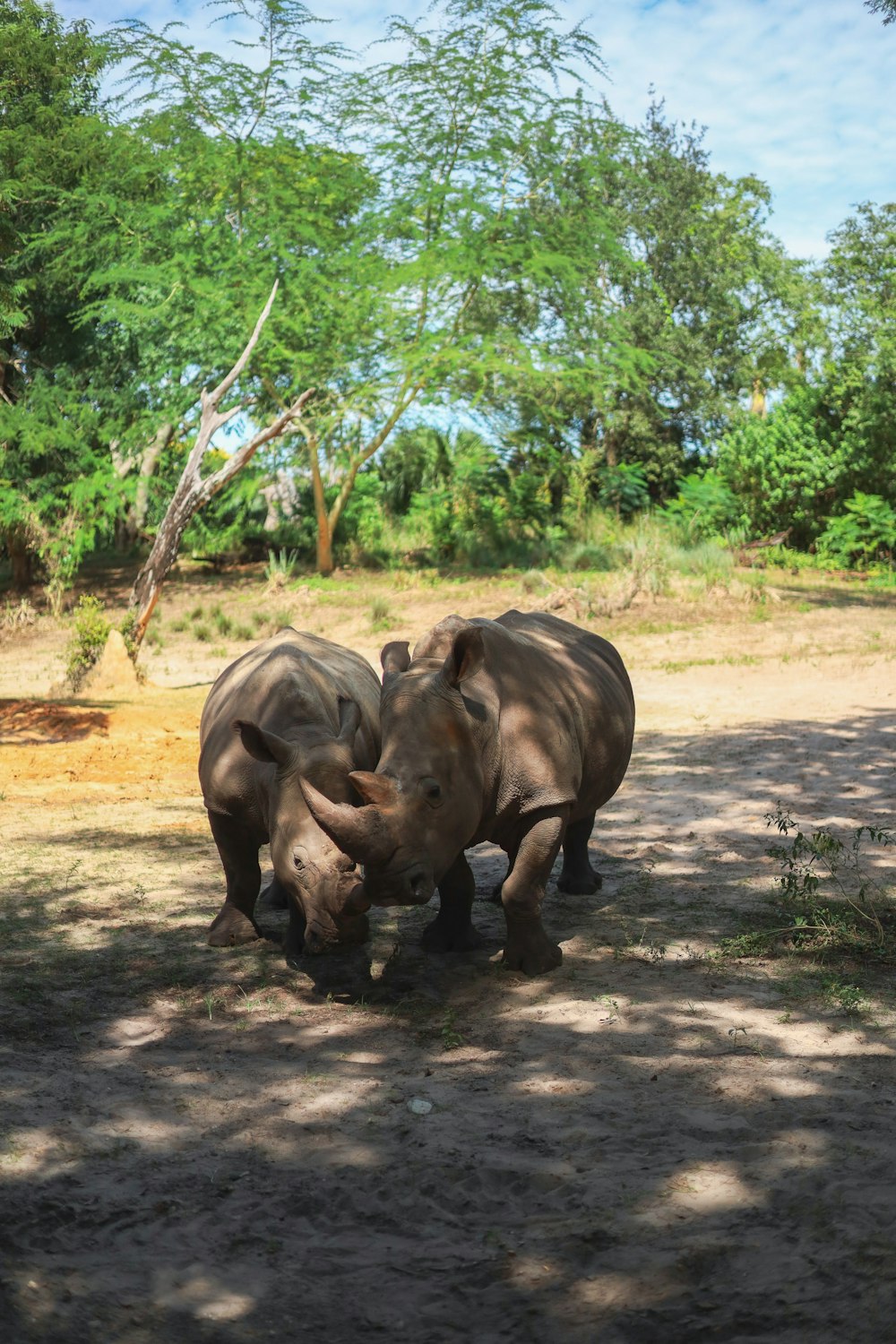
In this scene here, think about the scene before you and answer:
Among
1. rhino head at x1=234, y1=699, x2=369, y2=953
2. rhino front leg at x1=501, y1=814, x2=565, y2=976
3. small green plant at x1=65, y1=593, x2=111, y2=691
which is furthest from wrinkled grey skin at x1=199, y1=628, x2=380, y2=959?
small green plant at x1=65, y1=593, x2=111, y2=691

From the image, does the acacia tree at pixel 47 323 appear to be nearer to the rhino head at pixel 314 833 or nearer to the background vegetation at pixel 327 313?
the background vegetation at pixel 327 313

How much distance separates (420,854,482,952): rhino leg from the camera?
222 inches

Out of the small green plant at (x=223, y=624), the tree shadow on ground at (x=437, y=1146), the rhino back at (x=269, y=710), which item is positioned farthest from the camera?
the small green plant at (x=223, y=624)

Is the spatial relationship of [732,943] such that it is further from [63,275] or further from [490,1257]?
[63,275]

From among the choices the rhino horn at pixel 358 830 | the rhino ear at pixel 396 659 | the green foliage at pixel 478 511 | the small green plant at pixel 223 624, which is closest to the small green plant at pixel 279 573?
the small green plant at pixel 223 624

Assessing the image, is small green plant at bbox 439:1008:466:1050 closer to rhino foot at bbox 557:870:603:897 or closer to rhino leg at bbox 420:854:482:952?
rhino leg at bbox 420:854:482:952

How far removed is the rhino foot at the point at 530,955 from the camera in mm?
5379

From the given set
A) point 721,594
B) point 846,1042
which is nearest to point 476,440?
point 721,594

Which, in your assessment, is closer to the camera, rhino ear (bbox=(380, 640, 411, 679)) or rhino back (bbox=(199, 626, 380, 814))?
rhino ear (bbox=(380, 640, 411, 679))

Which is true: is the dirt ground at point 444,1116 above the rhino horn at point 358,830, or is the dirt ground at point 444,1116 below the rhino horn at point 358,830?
below

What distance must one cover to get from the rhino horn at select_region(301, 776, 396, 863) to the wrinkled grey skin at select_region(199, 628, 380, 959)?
0.28 m

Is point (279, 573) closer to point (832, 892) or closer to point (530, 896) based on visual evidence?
point (832, 892)

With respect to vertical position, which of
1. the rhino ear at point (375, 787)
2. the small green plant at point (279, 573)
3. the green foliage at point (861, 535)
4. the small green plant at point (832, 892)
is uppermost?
the green foliage at point (861, 535)

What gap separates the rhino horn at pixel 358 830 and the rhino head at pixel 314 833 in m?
0.16
